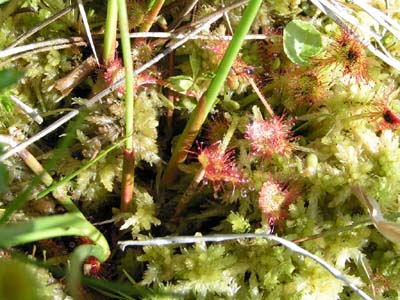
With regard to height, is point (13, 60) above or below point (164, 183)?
above

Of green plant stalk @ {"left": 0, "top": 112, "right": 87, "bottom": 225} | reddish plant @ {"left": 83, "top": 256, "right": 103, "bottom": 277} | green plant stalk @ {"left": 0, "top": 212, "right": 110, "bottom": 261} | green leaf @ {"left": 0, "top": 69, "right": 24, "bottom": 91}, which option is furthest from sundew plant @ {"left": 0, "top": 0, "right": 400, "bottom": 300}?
green leaf @ {"left": 0, "top": 69, "right": 24, "bottom": 91}

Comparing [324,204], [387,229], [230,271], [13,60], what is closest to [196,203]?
[230,271]

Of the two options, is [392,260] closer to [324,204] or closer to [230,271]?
[324,204]

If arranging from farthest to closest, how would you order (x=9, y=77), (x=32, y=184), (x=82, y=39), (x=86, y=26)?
(x=82, y=39)
(x=86, y=26)
(x=32, y=184)
(x=9, y=77)

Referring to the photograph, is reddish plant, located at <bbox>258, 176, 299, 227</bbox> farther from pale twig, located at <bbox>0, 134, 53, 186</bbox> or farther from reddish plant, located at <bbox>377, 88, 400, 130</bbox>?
pale twig, located at <bbox>0, 134, 53, 186</bbox>

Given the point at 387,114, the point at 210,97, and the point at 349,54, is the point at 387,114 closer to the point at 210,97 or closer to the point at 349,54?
the point at 349,54

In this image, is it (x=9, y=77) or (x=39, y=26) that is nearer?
(x=9, y=77)

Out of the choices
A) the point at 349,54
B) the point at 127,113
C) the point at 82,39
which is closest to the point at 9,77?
the point at 127,113
